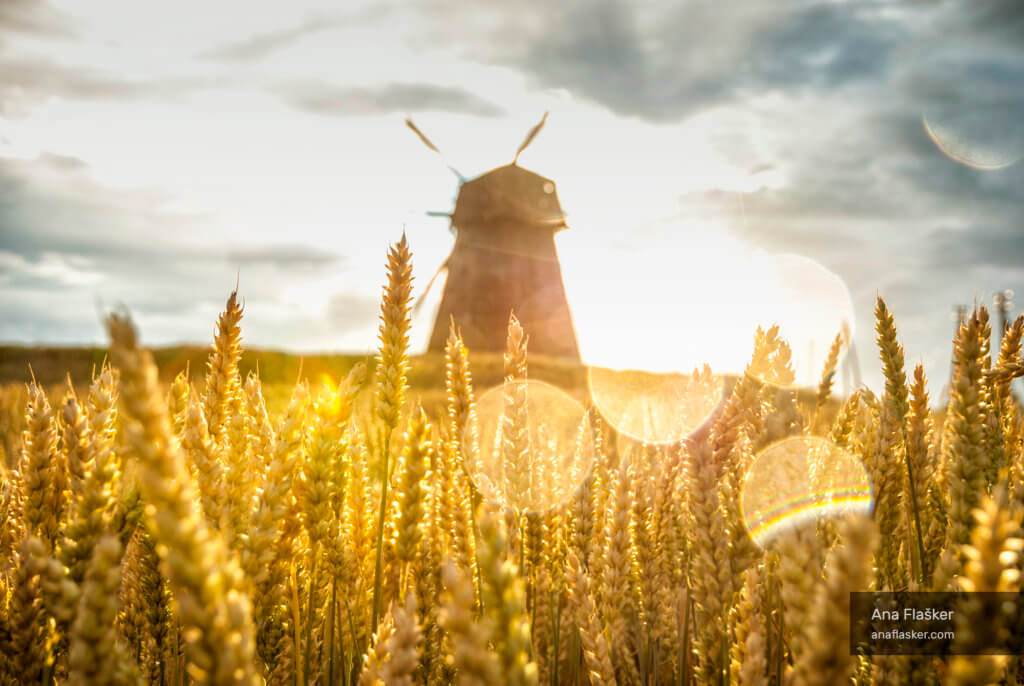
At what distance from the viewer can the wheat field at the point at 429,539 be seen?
752 mm

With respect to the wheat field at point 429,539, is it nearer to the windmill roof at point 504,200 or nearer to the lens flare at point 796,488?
the lens flare at point 796,488

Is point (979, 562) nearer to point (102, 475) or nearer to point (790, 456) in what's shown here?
point (790, 456)

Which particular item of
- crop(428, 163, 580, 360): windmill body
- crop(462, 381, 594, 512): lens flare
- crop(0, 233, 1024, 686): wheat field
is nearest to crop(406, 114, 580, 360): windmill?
crop(428, 163, 580, 360): windmill body

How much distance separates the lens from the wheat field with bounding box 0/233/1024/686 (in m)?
0.75

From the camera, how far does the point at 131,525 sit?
5.22 ft

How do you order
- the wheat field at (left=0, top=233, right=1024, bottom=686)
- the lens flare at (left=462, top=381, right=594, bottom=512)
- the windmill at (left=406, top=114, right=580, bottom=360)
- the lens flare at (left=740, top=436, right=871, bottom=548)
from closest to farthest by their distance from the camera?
the wheat field at (left=0, top=233, right=1024, bottom=686)
the lens flare at (left=740, top=436, right=871, bottom=548)
the lens flare at (left=462, top=381, right=594, bottom=512)
the windmill at (left=406, top=114, right=580, bottom=360)

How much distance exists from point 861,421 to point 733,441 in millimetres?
2030

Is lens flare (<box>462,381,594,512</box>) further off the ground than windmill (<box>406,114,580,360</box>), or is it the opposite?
windmill (<box>406,114,580,360</box>)

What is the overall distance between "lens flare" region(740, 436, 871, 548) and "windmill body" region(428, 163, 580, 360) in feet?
75.6

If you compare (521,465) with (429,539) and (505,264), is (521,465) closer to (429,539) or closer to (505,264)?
(429,539)

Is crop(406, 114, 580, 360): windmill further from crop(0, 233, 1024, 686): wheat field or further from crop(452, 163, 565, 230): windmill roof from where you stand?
crop(0, 233, 1024, 686): wheat field

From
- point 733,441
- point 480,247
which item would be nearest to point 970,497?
point 733,441

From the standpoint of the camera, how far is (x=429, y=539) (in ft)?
6.75

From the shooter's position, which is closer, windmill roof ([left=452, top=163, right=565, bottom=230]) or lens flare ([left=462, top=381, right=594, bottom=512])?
lens flare ([left=462, top=381, right=594, bottom=512])
